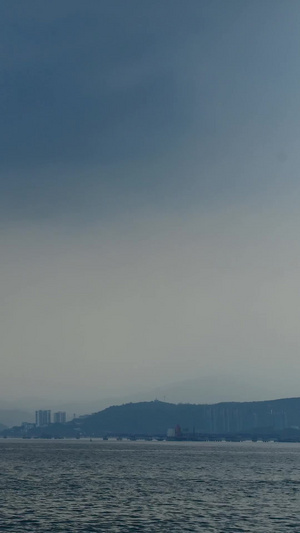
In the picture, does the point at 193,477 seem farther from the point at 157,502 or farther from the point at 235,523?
the point at 235,523

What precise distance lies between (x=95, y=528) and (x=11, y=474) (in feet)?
244

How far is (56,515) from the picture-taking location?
73.8 meters

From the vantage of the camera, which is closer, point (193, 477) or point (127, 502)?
point (127, 502)

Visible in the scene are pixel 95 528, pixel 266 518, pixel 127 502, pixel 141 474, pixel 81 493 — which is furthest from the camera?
pixel 141 474

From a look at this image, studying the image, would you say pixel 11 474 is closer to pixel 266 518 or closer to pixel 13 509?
pixel 13 509

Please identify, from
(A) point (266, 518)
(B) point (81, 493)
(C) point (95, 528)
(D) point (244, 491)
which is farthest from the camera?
(D) point (244, 491)

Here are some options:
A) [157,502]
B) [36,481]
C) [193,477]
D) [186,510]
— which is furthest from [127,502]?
[193,477]

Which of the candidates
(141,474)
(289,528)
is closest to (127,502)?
(289,528)

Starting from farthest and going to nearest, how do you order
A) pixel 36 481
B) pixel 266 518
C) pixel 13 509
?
pixel 36 481, pixel 13 509, pixel 266 518

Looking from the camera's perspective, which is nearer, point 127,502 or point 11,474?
point 127,502

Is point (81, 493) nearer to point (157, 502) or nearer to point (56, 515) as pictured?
point (157, 502)

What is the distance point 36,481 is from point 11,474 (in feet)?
65.4

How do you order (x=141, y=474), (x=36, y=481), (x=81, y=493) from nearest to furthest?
(x=81, y=493) → (x=36, y=481) → (x=141, y=474)

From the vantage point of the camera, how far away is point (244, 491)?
339 feet
